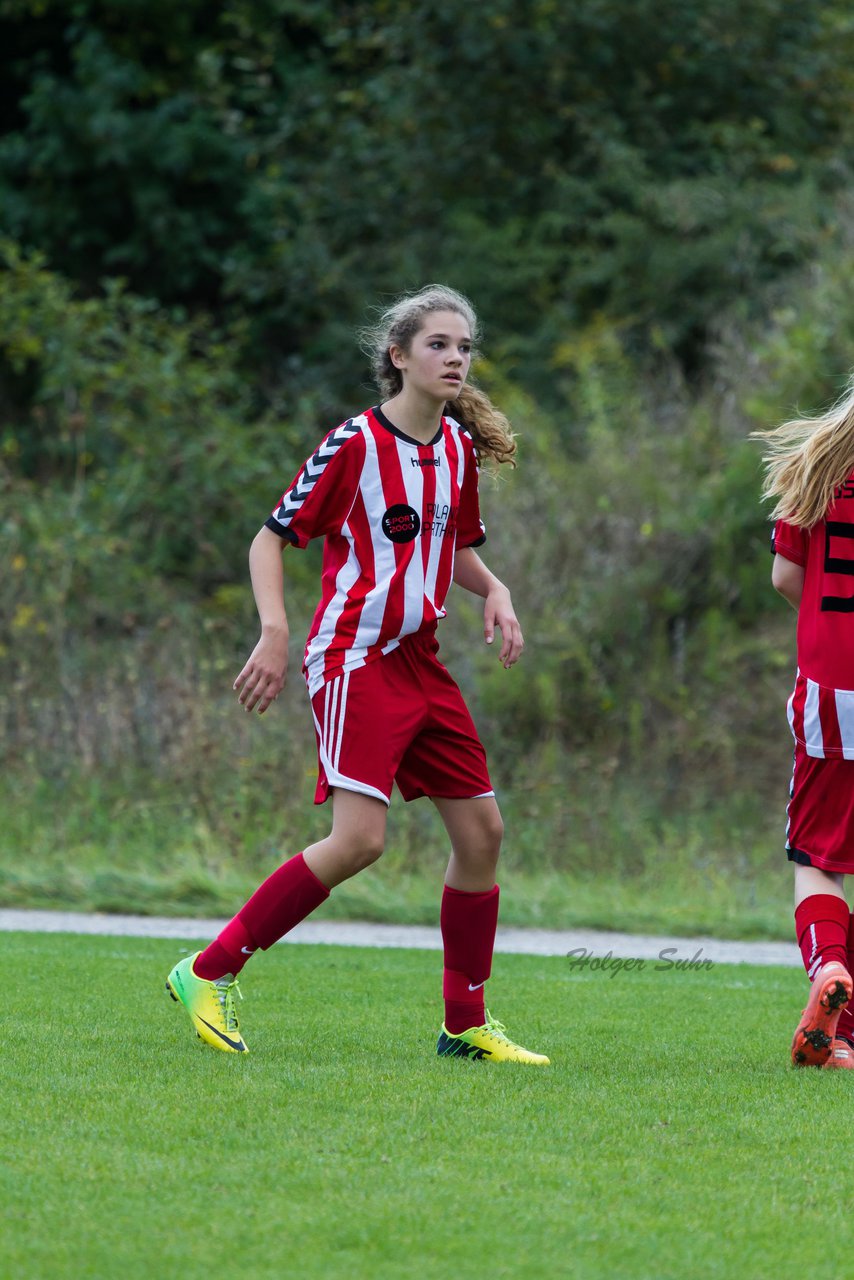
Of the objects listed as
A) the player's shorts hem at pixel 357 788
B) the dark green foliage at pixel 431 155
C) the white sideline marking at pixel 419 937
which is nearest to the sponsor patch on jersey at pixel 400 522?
the player's shorts hem at pixel 357 788

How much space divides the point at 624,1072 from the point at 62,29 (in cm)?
1756

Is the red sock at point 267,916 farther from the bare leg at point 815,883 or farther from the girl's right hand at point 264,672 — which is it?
the bare leg at point 815,883

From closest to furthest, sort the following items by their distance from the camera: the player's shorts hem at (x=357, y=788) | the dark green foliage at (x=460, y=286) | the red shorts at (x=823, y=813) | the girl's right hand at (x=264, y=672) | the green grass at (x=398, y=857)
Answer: the girl's right hand at (x=264, y=672) → the player's shorts hem at (x=357, y=788) → the red shorts at (x=823, y=813) → the green grass at (x=398, y=857) → the dark green foliage at (x=460, y=286)

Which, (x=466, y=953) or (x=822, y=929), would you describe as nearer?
(x=822, y=929)

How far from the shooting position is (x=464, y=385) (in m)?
5.01

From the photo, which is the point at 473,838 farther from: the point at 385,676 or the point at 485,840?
the point at 385,676

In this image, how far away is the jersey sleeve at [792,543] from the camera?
4906mm

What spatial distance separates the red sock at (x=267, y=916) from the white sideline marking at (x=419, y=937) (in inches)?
106

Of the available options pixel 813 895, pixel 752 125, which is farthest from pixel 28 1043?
pixel 752 125

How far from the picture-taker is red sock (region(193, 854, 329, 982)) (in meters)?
4.72

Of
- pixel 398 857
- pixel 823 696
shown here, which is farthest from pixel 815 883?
pixel 398 857

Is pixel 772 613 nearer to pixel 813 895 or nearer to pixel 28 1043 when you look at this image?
pixel 813 895

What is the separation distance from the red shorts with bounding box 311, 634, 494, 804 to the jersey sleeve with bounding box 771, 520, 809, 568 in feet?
3.41

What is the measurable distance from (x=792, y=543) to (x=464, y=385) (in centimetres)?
106
